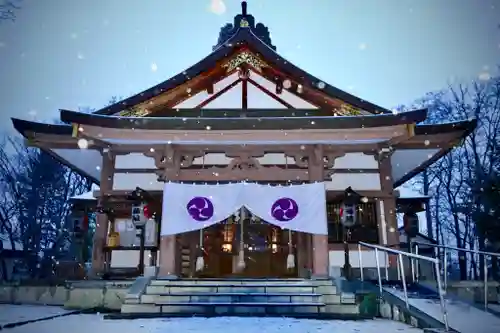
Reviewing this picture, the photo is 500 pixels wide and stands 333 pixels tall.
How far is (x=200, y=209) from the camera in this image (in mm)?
A: 9562

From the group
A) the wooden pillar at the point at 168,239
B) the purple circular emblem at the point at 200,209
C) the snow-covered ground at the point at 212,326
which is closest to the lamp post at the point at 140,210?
the wooden pillar at the point at 168,239

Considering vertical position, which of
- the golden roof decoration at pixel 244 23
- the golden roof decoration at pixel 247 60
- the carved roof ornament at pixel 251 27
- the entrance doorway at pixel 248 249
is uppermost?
the carved roof ornament at pixel 251 27

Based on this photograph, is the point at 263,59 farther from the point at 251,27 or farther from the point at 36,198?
the point at 36,198

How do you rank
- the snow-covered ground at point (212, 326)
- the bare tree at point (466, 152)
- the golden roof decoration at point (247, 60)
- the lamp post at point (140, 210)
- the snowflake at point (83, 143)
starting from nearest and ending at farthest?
1. the snow-covered ground at point (212, 326)
2. the lamp post at point (140, 210)
3. the snowflake at point (83, 143)
4. the golden roof decoration at point (247, 60)
5. the bare tree at point (466, 152)

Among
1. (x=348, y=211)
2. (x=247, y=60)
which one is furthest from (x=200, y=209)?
(x=247, y=60)

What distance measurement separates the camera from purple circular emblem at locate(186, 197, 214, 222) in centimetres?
954

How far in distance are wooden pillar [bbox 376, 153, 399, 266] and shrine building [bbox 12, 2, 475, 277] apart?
0.03 meters

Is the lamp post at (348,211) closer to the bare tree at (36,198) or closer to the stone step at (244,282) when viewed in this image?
the stone step at (244,282)

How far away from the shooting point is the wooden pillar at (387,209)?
35.0 feet

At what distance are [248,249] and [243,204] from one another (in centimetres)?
419

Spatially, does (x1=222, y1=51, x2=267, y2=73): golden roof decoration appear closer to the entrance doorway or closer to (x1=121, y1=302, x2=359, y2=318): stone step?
the entrance doorway

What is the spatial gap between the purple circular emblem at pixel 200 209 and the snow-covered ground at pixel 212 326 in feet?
10.6

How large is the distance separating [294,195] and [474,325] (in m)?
4.84

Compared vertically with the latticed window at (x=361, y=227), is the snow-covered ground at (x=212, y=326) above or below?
below
